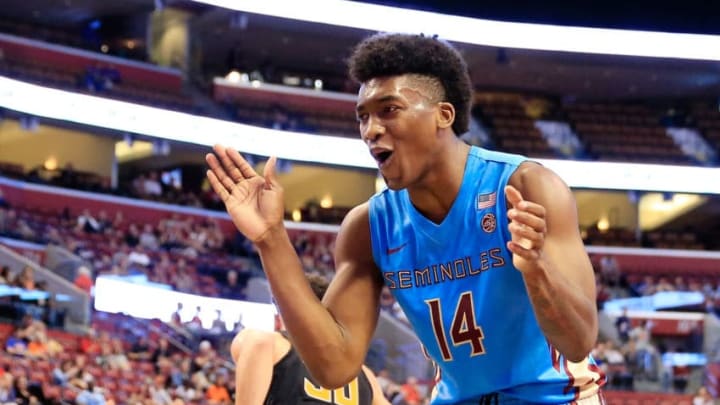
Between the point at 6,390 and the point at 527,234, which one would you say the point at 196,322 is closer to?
the point at 6,390

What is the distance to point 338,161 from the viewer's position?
2914 centimetres

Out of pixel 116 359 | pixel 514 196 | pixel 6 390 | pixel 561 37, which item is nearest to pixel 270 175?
pixel 514 196

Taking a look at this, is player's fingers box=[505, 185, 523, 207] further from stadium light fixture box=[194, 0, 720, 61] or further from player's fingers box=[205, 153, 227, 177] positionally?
stadium light fixture box=[194, 0, 720, 61]

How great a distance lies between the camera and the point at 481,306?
11.3ft

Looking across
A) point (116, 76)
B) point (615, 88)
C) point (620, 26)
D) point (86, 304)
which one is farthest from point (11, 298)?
point (615, 88)

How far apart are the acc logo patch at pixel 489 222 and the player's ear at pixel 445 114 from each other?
31 centimetres

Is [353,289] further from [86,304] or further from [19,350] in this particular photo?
[86,304]

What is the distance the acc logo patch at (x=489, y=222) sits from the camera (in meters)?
3.43

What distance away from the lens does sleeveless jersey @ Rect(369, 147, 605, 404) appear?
3.43m

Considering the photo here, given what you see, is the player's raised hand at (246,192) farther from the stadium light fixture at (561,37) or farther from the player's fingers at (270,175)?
the stadium light fixture at (561,37)

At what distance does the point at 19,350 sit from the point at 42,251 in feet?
20.8

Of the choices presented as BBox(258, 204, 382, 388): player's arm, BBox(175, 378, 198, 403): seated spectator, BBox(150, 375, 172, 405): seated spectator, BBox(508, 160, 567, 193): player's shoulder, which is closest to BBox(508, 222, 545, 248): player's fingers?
BBox(508, 160, 567, 193): player's shoulder

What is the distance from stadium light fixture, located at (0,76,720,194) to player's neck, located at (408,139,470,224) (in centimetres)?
2278

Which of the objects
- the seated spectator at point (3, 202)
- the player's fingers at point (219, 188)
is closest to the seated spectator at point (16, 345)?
the seated spectator at point (3, 202)
